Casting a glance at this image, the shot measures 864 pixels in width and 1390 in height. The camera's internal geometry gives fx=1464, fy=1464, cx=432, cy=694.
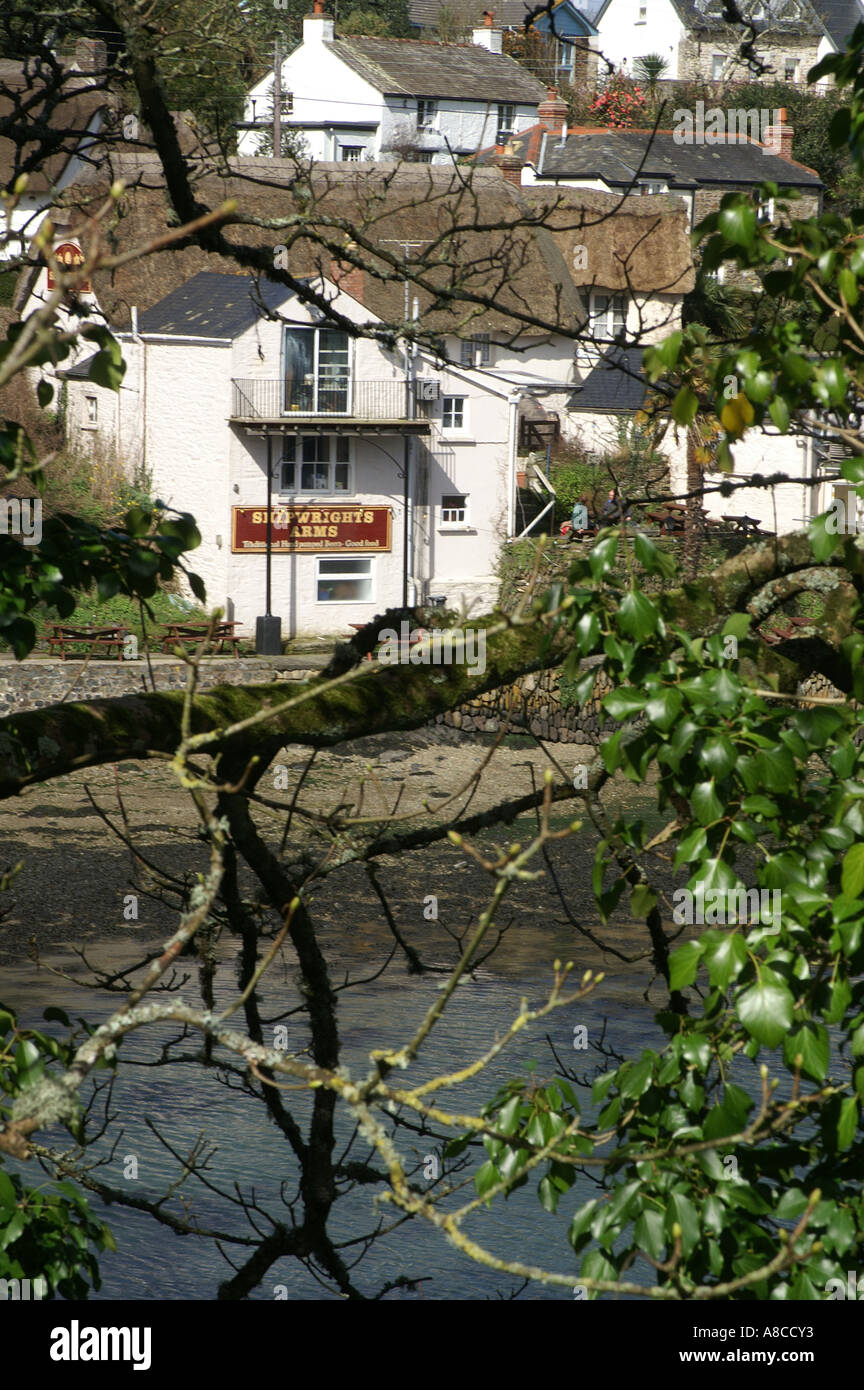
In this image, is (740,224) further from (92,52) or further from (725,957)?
(92,52)

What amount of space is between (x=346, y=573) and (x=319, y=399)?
4.21 metres

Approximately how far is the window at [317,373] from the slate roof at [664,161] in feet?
53.0

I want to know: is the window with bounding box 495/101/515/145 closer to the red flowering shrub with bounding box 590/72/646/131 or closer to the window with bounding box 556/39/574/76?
the window with bounding box 556/39/574/76

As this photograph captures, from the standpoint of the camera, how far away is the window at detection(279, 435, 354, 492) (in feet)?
113

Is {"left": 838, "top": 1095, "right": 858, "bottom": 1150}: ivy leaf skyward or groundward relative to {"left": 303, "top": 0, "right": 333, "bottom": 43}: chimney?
groundward

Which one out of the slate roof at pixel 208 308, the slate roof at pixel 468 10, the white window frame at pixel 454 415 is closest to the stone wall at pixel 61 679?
the slate roof at pixel 208 308

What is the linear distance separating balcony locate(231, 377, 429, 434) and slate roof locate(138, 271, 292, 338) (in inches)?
56.7

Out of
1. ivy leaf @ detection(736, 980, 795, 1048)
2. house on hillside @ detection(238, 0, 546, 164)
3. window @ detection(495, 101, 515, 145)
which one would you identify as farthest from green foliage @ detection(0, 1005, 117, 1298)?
house on hillside @ detection(238, 0, 546, 164)

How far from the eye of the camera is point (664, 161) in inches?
1941

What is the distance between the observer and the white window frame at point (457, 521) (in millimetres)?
36912

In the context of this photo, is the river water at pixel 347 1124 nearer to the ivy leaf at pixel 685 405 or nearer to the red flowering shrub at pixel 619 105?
the ivy leaf at pixel 685 405

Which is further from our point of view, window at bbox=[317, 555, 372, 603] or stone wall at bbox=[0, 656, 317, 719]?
window at bbox=[317, 555, 372, 603]

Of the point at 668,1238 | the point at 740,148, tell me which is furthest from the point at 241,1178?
the point at 740,148
